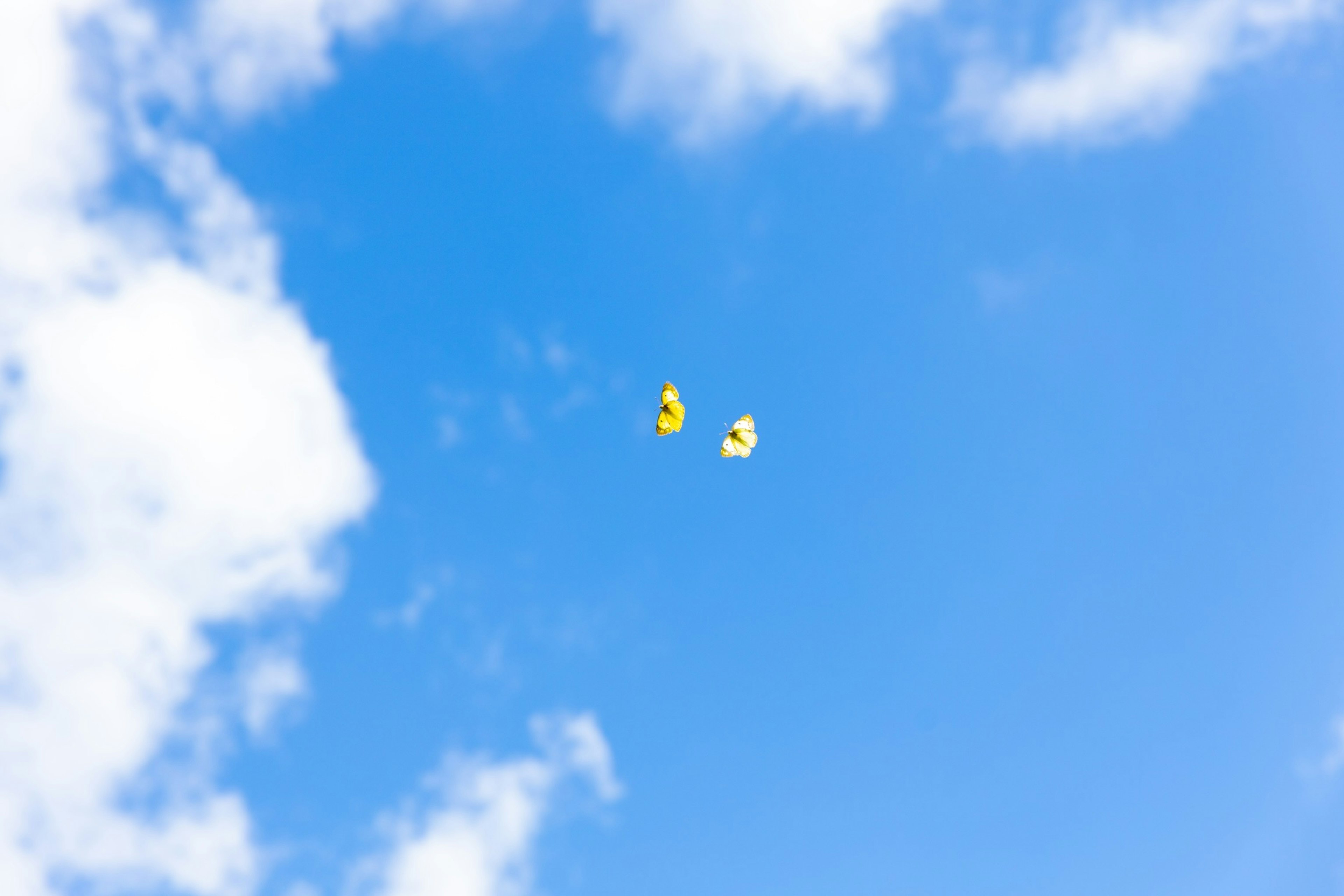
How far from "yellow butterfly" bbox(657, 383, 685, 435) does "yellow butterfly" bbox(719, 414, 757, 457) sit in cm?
306

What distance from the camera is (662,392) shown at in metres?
47.8

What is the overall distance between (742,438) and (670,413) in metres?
4.52

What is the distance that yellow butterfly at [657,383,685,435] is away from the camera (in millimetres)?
47844

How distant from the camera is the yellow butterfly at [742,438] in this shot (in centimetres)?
5009

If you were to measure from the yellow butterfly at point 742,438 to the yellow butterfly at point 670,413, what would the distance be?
3.06 metres

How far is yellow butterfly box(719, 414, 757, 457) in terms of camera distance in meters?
50.1

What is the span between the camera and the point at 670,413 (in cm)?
4838

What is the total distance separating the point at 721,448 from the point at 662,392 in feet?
14.9

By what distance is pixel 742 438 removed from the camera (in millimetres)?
50375

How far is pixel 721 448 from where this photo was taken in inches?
1950

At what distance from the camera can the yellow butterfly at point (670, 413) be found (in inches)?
1884
